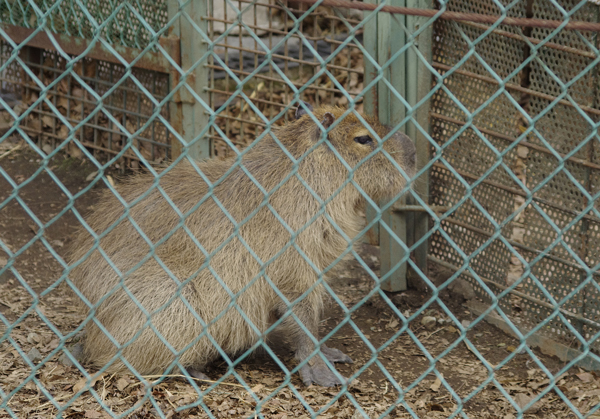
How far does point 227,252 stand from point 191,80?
1.76 meters

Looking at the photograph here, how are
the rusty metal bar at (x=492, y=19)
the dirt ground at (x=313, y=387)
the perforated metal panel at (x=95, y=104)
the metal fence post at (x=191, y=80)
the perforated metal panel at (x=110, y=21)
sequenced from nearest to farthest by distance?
the rusty metal bar at (x=492, y=19) < the dirt ground at (x=313, y=387) < the metal fence post at (x=191, y=80) < the perforated metal panel at (x=110, y=21) < the perforated metal panel at (x=95, y=104)

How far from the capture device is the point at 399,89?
4.13 meters

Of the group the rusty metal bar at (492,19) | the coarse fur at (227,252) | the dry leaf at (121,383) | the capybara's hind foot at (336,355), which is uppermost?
the rusty metal bar at (492,19)

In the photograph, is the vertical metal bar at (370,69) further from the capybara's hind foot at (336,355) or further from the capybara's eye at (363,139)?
the capybara's hind foot at (336,355)

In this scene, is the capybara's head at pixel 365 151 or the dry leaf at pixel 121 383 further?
the capybara's head at pixel 365 151

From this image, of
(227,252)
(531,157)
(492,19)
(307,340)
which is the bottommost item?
(307,340)

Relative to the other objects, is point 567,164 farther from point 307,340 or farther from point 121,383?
point 121,383

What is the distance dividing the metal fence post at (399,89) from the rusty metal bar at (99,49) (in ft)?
4.57

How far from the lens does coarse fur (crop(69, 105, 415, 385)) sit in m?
3.40

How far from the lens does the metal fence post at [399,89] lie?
13.0ft

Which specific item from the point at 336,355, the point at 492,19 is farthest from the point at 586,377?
the point at 492,19

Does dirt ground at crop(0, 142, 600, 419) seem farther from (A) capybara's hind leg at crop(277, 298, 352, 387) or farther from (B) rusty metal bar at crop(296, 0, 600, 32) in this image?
(B) rusty metal bar at crop(296, 0, 600, 32)

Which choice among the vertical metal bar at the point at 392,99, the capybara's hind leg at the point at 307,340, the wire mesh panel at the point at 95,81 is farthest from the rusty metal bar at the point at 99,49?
the capybara's hind leg at the point at 307,340

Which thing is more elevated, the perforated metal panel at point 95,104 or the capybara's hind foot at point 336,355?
the perforated metal panel at point 95,104
